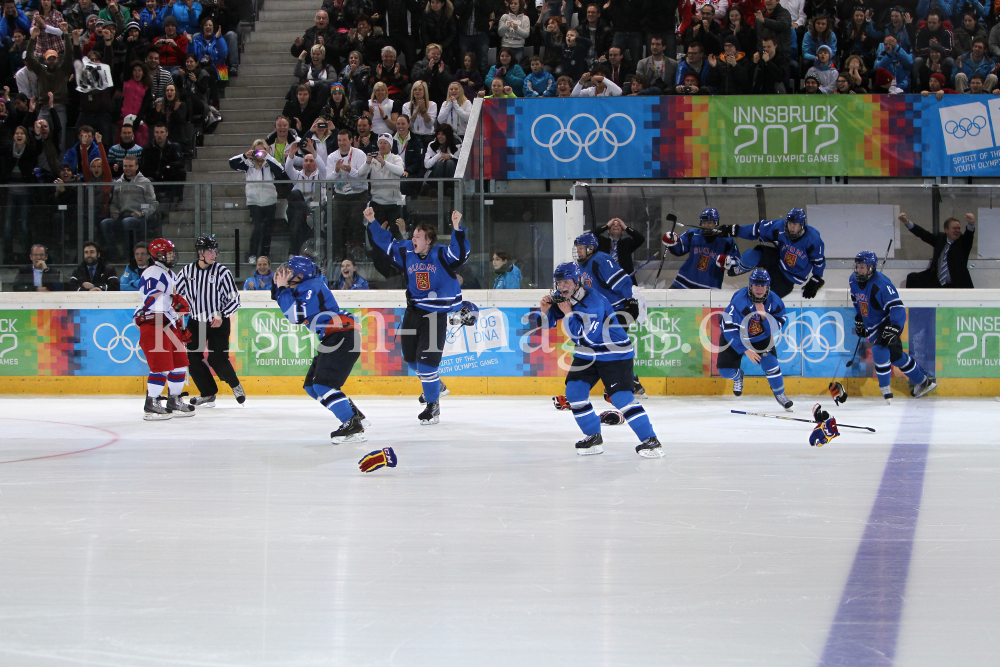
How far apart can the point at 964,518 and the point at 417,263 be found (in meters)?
4.63

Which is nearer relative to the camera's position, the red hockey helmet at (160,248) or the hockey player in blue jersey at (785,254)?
the red hockey helmet at (160,248)

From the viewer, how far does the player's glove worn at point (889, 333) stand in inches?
343

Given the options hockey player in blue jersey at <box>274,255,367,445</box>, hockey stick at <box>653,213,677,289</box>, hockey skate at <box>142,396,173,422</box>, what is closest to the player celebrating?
hockey skate at <box>142,396,173,422</box>

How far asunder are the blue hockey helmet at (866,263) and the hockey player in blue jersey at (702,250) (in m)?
1.17

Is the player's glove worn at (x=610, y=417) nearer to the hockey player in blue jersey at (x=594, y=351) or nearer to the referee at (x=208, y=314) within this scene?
the hockey player in blue jersey at (x=594, y=351)

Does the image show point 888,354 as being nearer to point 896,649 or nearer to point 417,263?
point 417,263

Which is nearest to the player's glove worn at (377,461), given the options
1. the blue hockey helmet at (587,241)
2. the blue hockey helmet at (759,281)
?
the blue hockey helmet at (587,241)

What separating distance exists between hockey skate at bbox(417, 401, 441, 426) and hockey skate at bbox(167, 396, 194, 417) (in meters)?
2.13

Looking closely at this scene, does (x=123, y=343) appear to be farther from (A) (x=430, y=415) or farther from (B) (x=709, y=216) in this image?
(B) (x=709, y=216)

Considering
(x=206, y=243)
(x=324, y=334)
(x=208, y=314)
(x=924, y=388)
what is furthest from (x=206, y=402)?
(x=924, y=388)

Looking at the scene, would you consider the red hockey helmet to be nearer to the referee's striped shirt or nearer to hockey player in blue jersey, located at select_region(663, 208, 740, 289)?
the referee's striped shirt

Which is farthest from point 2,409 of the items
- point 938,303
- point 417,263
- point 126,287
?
point 938,303

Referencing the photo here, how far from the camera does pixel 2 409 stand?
8555 mm

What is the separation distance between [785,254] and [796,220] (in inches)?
14.8
